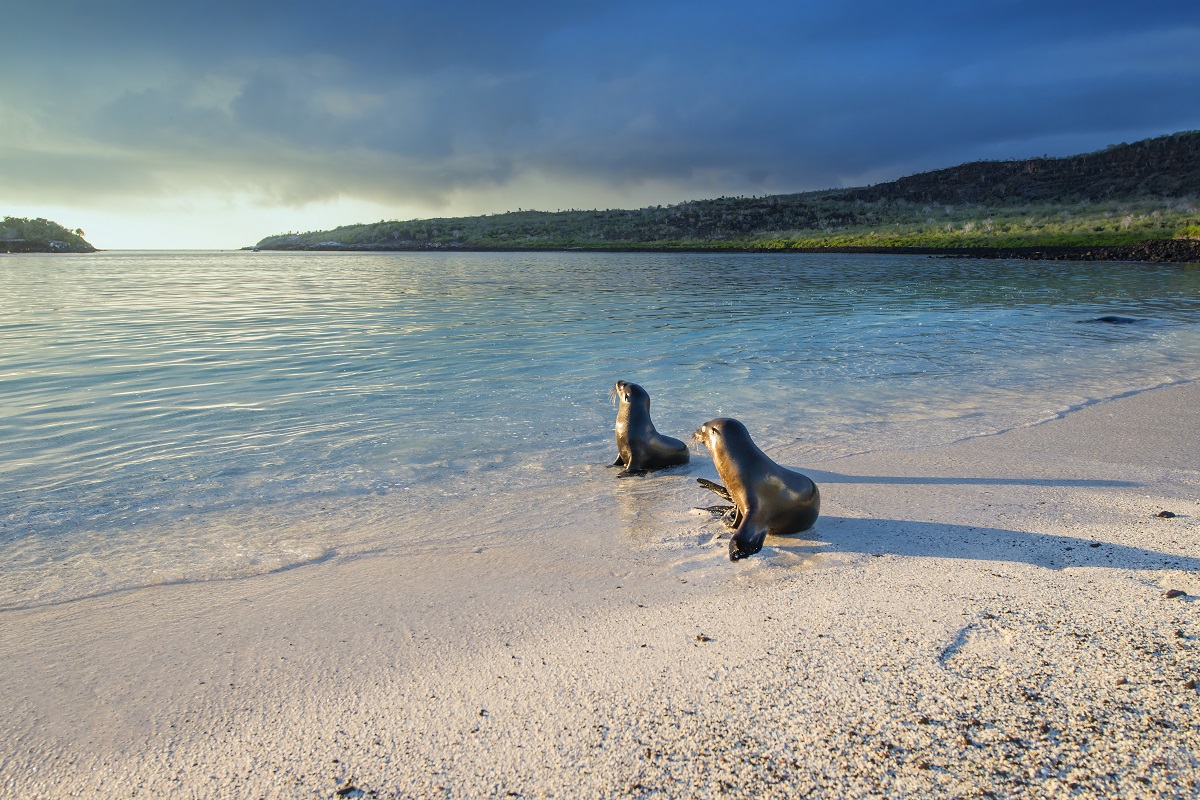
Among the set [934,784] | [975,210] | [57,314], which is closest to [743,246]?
[975,210]

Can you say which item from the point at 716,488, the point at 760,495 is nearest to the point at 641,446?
the point at 716,488

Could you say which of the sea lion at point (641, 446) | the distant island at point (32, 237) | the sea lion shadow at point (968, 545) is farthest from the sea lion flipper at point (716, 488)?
the distant island at point (32, 237)

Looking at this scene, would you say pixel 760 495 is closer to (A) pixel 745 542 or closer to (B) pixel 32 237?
(A) pixel 745 542

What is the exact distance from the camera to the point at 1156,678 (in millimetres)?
2926

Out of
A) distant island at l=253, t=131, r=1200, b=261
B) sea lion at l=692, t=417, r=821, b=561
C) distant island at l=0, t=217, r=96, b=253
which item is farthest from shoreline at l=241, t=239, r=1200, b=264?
distant island at l=0, t=217, r=96, b=253

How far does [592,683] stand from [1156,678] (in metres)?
2.25

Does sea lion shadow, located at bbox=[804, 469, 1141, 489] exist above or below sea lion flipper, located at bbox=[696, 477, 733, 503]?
below

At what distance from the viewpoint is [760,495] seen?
4879 millimetres

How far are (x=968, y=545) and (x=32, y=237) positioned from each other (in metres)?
135

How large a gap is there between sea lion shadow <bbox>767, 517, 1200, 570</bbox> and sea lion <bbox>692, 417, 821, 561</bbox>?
0.48ft

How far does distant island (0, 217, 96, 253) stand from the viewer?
105188 mm

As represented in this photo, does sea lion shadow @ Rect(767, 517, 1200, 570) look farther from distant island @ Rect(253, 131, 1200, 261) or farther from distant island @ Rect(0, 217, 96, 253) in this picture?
distant island @ Rect(0, 217, 96, 253)

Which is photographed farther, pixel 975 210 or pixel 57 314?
pixel 975 210

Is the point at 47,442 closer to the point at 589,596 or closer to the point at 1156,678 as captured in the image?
the point at 589,596
